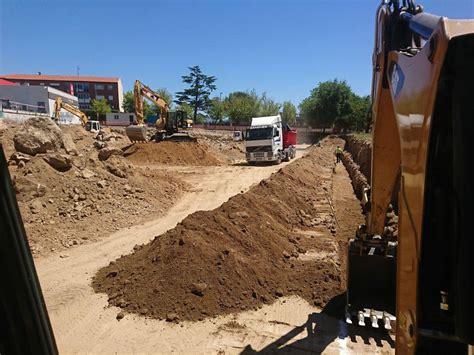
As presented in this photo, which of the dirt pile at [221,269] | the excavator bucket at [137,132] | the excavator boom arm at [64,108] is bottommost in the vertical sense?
the dirt pile at [221,269]

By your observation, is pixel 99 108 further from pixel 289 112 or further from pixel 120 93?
pixel 289 112

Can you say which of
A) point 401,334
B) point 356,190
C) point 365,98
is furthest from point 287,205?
point 365,98

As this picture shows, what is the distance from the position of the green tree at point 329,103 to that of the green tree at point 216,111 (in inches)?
967

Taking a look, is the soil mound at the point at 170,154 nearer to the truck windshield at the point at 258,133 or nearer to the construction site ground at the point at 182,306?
the truck windshield at the point at 258,133

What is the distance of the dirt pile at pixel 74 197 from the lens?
916cm

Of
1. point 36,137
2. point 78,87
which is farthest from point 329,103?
point 78,87

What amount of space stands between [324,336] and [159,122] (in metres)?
26.1

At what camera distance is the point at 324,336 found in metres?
4.99

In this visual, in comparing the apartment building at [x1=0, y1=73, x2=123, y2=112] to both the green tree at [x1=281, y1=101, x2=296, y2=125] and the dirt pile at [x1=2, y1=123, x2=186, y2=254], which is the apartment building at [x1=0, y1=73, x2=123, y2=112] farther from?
the dirt pile at [x1=2, y1=123, x2=186, y2=254]

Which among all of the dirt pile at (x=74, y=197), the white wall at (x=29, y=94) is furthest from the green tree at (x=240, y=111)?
the dirt pile at (x=74, y=197)

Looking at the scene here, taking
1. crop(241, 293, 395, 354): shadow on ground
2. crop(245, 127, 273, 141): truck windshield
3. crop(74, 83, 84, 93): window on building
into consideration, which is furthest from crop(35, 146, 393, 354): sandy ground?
crop(74, 83, 84, 93): window on building

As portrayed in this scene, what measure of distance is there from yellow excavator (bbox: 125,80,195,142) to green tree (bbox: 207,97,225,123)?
52487mm

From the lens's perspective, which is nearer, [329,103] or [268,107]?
[329,103]

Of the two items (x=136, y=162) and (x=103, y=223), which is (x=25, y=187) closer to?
(x=103, y=223)
